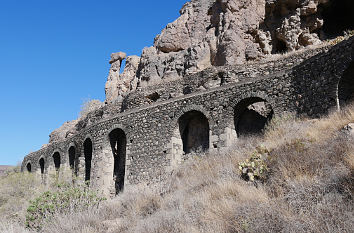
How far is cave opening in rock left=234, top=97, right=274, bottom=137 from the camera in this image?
13594 millimetres

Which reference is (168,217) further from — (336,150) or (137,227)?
(336,150)

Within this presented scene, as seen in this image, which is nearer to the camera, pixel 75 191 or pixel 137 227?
pixel 137 227

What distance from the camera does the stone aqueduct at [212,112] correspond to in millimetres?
10883

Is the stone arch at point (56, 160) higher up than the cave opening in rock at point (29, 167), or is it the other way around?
the stone arch at point (56, 160)

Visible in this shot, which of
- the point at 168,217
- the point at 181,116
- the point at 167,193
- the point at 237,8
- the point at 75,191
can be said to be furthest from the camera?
the point at 237,8

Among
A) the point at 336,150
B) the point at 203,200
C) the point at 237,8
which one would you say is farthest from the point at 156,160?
the point at 237,8

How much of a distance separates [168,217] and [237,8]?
759 inches

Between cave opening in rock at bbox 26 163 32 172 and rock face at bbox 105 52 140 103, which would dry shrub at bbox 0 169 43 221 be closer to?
cave opening in rock at bbox 26 163 32 172

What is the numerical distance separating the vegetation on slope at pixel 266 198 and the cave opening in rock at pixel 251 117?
3.99 meters

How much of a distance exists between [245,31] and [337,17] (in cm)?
722

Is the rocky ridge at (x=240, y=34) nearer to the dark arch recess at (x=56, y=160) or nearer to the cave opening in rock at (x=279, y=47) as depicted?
the cave opening in rock at (x=279, y=47)

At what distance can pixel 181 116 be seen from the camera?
1462 centimetres

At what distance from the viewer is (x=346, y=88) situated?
416 inches

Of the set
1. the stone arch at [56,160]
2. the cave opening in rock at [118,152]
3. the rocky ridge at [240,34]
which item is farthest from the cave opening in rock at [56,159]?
the cave opening in rock at [118,152]
